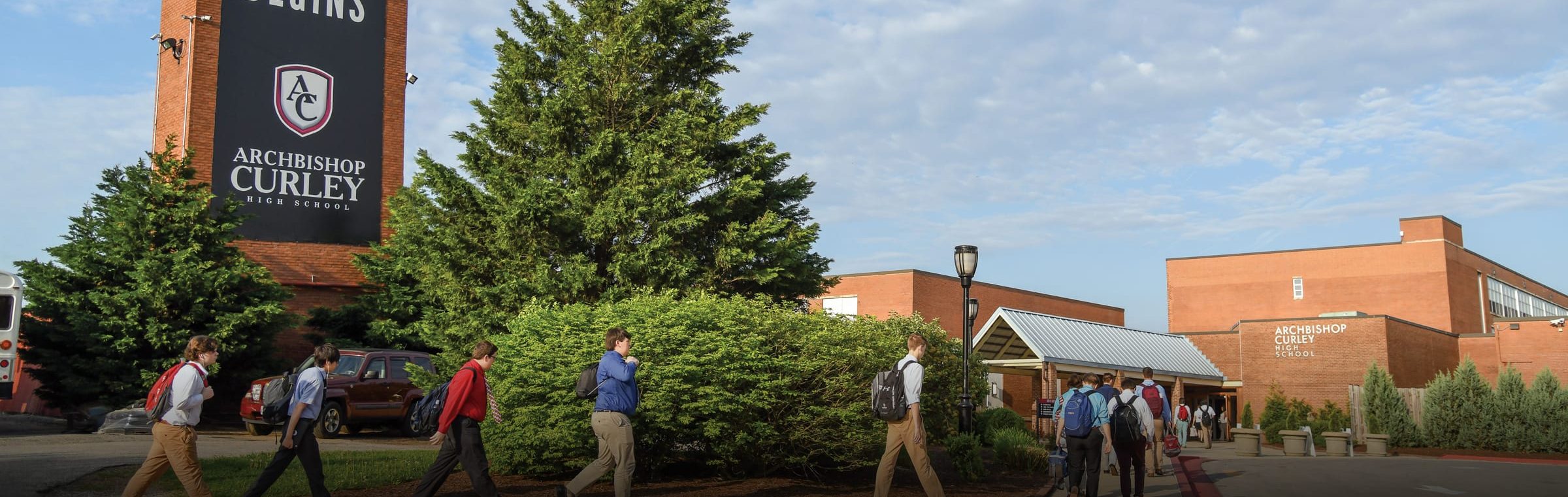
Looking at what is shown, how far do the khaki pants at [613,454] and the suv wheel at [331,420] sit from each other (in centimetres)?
1105

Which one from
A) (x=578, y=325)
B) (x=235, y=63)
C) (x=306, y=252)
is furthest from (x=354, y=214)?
(x=578, y=325)

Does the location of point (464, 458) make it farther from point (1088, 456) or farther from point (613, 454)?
point (1088, 456)

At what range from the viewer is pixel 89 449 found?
47.0 ft

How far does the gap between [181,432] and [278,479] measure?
9.26ft

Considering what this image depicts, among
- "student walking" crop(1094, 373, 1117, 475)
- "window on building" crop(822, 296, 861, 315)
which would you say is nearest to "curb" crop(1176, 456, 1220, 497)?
"student walking" crop(1094, 373, 1117, 475)

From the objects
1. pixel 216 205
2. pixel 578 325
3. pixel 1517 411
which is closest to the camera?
pixel 578 325

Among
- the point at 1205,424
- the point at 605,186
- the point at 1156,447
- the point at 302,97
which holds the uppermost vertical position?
the point at 302,97

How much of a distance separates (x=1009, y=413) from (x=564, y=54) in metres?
13.2

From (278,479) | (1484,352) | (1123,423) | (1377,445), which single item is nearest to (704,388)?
(278,479)

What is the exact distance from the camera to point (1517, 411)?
99.6 feet

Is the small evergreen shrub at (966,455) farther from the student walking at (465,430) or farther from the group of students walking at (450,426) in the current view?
the student walking at (465,430)

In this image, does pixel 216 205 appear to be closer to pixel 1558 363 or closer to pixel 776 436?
pixel 776 436

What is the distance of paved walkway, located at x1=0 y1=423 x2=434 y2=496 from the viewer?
36.3ft

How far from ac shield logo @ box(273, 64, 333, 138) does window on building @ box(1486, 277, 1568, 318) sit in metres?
67.0
